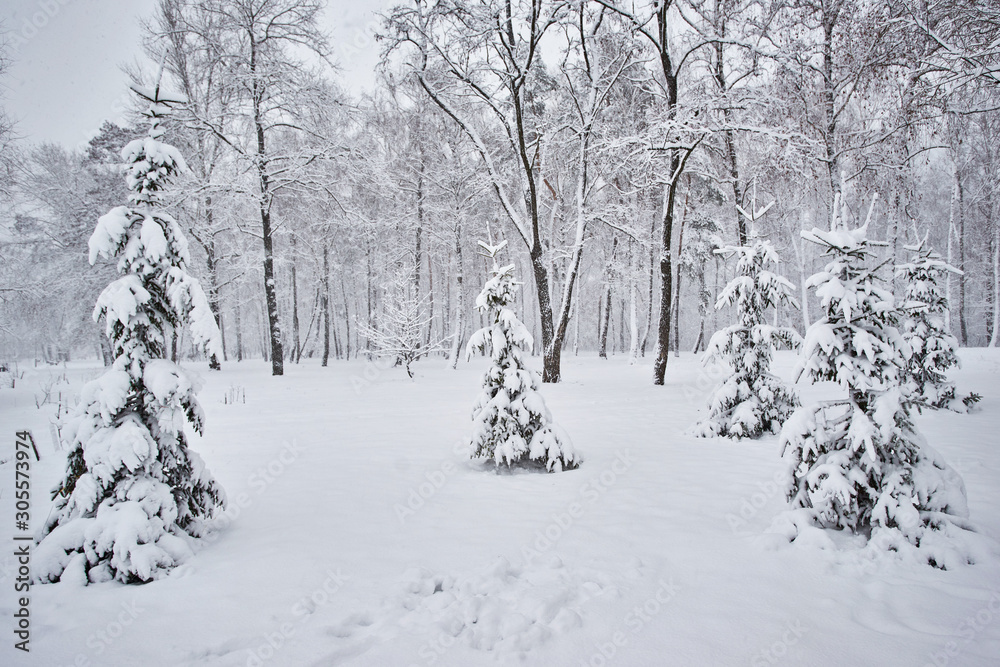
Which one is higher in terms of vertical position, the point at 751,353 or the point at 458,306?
the point at 458,306

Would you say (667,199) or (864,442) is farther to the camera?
(667,199)

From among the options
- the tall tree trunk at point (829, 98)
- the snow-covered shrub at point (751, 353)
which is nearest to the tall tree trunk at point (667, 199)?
the tall tree trunk at point (829, 98)

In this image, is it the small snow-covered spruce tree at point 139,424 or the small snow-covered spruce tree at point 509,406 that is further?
the small snow-covered spruce tree at point 509,406

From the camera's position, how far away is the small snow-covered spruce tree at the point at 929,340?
354 inches

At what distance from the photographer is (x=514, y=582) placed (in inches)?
125

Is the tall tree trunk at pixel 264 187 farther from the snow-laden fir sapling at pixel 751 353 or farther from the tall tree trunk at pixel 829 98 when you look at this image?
the tall tree trunk at pixel 829 98

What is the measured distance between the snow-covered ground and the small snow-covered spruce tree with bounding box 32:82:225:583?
251 mm

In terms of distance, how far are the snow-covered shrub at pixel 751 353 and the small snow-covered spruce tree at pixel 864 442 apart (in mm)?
3308

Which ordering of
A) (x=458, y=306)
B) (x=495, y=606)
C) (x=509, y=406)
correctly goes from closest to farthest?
(x=495, y=606) < (x=509, y=406) < (x=458, y=306)

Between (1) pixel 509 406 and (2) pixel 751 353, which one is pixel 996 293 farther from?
(1) pixel 509 406

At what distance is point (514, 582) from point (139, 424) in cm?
311

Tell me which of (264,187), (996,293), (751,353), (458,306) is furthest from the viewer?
(996,293)

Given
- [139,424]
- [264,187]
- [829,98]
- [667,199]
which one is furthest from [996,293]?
[264,187]

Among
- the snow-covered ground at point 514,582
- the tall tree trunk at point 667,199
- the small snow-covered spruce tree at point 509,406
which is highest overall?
the tall tree trunk at point 667,199
